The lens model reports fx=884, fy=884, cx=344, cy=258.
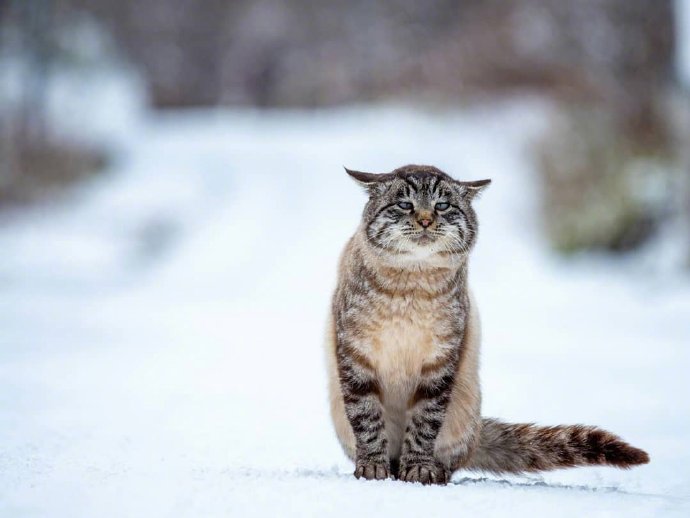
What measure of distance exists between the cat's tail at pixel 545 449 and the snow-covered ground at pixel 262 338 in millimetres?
98

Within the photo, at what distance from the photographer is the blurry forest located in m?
14.3

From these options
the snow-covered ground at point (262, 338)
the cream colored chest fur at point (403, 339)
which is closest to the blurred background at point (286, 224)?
the snow-covered ground at point (262, 338)

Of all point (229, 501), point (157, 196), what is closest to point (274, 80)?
point (157, 196)

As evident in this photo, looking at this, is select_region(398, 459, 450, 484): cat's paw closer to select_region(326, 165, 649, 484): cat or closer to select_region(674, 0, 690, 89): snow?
select_region(326, 165, 649, 484): cat

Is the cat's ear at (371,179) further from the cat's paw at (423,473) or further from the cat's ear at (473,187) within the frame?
the cat's paw at (423,473)

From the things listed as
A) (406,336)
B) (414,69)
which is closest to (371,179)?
(406,336)

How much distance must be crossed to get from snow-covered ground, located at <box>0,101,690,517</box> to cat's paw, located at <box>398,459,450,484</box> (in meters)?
0.13

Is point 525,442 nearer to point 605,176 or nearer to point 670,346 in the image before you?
point 670,346

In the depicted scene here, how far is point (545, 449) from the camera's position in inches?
140

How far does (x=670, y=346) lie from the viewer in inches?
325

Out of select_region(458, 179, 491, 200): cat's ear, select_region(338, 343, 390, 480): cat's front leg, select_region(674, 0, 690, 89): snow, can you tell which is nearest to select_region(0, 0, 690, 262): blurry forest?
select_region(674, 0, 690, 89): snow

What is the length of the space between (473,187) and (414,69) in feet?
81.7

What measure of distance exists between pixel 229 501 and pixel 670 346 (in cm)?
636

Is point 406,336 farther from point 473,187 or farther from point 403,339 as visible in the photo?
point 473,187
